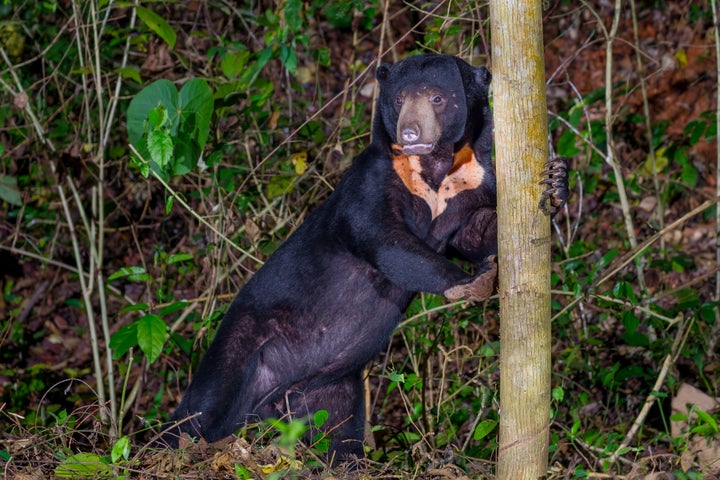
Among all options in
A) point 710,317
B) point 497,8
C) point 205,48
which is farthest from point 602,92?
point 497,8

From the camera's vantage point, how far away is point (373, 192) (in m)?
3.97

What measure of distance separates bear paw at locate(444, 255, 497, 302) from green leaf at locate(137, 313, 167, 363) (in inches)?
55.4

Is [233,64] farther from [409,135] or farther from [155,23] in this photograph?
[409,135]

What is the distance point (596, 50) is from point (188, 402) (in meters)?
5.21

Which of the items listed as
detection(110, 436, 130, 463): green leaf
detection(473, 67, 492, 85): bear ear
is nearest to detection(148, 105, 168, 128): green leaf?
detection(473, 67, 492, 85): bear ear

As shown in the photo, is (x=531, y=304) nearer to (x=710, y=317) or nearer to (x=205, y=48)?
(x=710, y=317)

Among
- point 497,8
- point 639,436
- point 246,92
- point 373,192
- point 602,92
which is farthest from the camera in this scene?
point 602,92

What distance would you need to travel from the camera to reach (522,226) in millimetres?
2945

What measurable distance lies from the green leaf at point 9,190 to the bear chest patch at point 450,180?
2979 millimetres

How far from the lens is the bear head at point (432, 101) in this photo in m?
3.91

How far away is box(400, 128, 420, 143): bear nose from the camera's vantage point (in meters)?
3.82

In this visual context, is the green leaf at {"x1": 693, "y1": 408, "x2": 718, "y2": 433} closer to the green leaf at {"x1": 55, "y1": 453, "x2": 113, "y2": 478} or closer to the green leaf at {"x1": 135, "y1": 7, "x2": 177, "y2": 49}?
the green leaf at {"x1": 55, "y1": 453, "x2": 113, "y2": 478}

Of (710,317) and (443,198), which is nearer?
(443,198)

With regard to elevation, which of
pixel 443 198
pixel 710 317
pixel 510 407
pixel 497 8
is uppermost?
pixel 497 8
